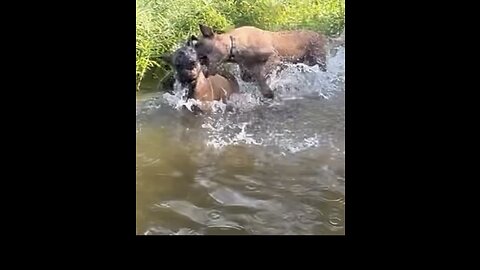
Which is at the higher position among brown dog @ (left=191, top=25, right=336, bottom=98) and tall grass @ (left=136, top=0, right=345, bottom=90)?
tall grass @ (left=136, top=0, right=345, bottom=90)

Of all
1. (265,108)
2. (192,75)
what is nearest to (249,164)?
(265,108)

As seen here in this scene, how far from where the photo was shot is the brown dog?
1518mm

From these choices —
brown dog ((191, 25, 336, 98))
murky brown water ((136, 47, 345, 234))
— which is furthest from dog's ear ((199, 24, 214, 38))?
murky brown water ((136, 47, 345, 234))

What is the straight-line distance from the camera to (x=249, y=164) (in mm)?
1510

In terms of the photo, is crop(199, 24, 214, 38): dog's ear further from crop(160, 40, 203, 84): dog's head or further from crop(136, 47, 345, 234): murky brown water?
crop(136, 47, 345, 234): murky brown water

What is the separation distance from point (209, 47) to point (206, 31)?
38mm

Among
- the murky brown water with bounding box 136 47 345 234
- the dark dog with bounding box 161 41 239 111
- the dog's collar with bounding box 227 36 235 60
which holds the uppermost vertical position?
the dog's collar with bounding box 227 36 235 60

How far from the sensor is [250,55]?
1531mm

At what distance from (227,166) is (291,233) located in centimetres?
22

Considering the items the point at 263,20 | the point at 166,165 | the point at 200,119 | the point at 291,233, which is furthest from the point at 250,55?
the point at 291,233

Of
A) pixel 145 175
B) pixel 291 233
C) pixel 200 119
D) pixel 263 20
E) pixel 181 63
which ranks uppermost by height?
pixel 263 20

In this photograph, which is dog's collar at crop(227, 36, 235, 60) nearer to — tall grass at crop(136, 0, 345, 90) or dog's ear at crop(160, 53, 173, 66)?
tall grass at crop(136, 0, 345, 90)

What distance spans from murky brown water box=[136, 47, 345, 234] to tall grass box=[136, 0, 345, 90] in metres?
0.11
